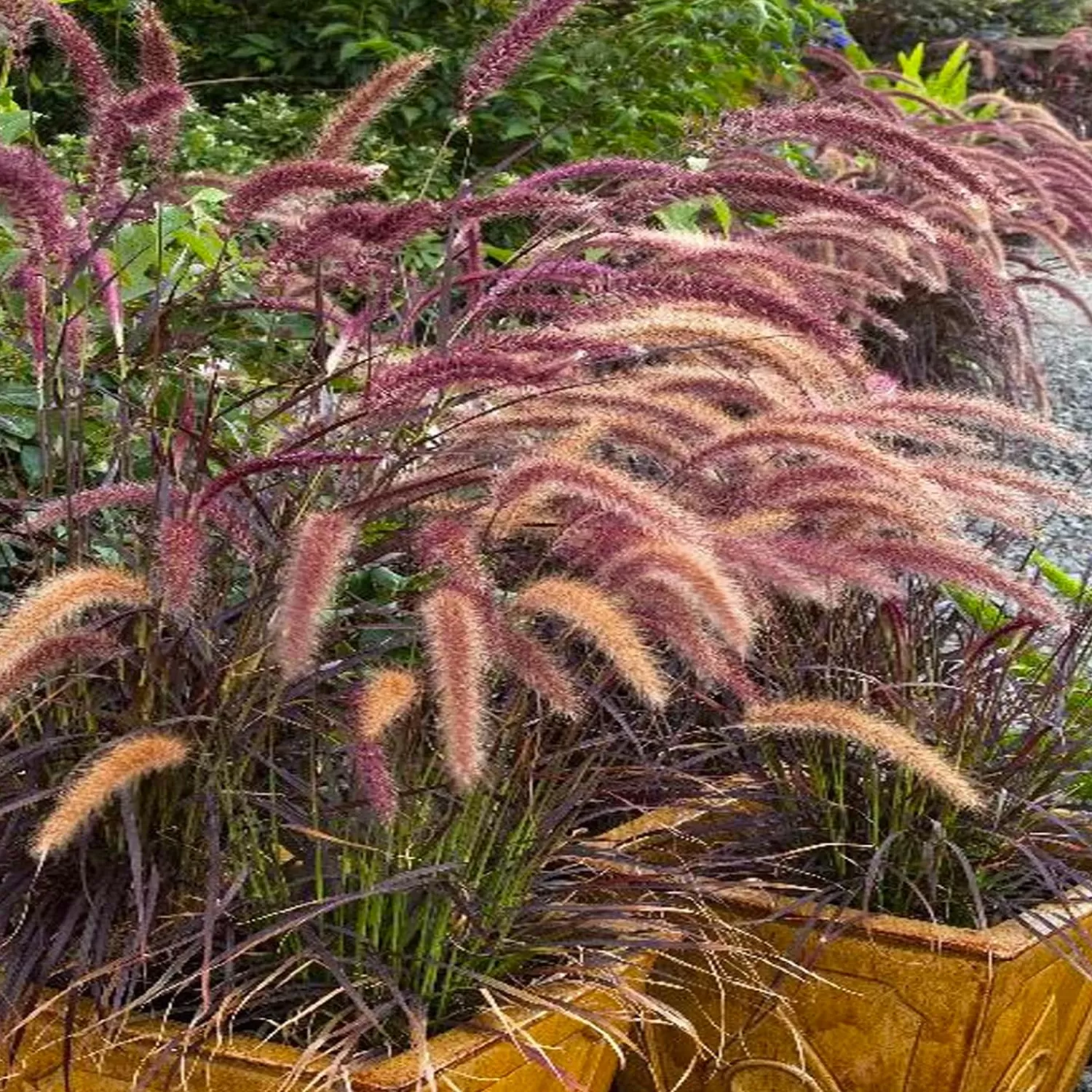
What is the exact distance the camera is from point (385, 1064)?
1.98 metres

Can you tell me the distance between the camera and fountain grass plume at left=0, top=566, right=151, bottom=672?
1.71 metres

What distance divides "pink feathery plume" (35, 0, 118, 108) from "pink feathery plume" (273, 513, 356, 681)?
0.60 m

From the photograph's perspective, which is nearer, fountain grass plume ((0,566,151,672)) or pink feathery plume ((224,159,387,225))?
fountain grass plume ((0,566,151,672))

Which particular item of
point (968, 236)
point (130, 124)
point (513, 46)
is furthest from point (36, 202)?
point (968, 236)

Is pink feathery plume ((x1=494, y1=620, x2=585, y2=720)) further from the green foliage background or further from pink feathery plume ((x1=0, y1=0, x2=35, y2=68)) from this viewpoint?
the green foliage background

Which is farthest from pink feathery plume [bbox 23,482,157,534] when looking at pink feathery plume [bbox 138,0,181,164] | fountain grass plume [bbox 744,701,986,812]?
fountain grass plume [bbox 744,701,986,812]

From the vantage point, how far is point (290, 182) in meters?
2.01

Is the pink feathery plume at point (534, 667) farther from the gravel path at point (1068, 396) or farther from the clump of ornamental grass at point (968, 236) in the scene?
the clump of ornamental grass at point (968, 236)

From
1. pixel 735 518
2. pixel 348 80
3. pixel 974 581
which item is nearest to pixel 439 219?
pixel 735 518

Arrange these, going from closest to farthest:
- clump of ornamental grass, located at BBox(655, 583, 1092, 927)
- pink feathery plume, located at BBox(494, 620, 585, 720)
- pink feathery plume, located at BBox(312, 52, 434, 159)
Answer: pink feathery plume, located at BBox(494, 620, 585, 720) → pink feathery plume, located at BBox(312, 52, 434, 159) → clump of ornamental grass, located at BBox(655, 583, 1092, 927)

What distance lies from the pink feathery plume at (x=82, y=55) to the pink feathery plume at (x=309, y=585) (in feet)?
1.95

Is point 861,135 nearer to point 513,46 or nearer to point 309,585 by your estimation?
point 513,46

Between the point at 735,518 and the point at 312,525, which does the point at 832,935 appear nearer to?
the point at 735,518

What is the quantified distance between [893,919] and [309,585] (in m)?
1.12
